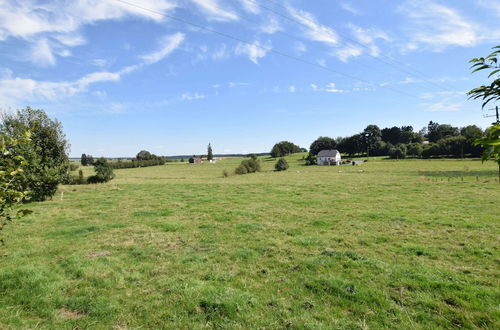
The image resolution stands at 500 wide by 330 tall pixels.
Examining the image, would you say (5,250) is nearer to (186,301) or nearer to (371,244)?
(186,301)

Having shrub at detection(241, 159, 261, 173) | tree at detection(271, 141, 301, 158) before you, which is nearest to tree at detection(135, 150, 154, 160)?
tree at detection(271, 141, 301, 158)

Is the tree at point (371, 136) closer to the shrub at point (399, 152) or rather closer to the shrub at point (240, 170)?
the shrub at point (399, 152)

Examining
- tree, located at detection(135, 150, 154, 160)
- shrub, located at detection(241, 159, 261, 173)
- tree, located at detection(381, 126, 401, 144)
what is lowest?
shrub, located at detection(241, 159, 261, 173)

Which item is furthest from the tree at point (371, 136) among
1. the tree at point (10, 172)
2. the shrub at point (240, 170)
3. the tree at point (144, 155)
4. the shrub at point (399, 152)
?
the tree at point (10, 172)

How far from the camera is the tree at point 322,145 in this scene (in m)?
131

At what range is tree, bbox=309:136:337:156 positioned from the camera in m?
131

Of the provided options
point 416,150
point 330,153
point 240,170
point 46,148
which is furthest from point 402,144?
point 46,148

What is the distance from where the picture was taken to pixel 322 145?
132125mm

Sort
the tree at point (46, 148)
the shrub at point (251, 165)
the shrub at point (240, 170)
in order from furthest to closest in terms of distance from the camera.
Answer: the shrub at point (251, 165)
the shrub at point (240, 170)
the tree at point (46, 148)

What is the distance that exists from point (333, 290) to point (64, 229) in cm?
1192

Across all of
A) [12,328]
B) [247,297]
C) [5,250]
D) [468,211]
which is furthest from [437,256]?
[5,250]

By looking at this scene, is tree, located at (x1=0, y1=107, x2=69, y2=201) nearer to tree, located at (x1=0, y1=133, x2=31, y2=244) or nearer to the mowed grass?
the mowed grass

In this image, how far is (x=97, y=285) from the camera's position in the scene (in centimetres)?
620

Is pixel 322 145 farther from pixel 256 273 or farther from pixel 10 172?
pixel 10 172
